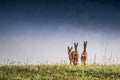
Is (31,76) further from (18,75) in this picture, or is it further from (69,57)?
(69,57)

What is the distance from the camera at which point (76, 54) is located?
68.7 ft

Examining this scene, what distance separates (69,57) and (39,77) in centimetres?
694

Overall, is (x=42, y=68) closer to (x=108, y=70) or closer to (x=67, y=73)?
(x=67, y=73)

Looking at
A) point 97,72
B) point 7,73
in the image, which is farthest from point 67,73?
point 7,73

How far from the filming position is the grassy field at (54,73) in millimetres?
14875

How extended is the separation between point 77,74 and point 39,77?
2.02m

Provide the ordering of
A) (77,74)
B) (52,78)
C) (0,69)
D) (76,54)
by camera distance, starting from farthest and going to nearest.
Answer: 1. (76,54)
2. (0,69)
3. (77,74)
4. (52,78)

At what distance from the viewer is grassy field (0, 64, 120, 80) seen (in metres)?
14.9

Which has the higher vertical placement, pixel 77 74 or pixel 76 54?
pixel 76 54

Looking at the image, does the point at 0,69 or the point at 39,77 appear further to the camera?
the point at 0,69

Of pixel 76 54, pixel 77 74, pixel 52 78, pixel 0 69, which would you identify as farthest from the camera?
pixel 76 54

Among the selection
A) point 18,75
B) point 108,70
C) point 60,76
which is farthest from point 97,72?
point 18,75

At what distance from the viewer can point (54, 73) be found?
52.4ft

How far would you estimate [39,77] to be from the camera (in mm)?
14711
